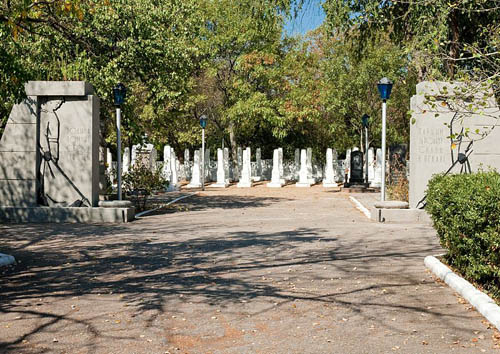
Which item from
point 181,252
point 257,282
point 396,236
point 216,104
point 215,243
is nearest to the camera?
point 257,282

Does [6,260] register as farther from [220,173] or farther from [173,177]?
[220,173]

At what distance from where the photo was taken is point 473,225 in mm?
7215

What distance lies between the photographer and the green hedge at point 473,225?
22.6 ft

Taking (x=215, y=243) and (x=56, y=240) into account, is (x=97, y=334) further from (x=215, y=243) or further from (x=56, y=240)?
(x=56, y=240)

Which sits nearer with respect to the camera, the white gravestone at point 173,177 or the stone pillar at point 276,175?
the white gravestone at point 173,177

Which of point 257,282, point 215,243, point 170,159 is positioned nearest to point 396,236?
point 215,243

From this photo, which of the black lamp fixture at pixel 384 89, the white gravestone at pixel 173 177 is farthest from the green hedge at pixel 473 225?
the white gravestone at pixel 173 177

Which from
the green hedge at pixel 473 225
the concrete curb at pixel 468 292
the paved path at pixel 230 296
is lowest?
the paved path at pixel 230 296

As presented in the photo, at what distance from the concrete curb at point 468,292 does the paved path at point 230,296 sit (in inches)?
4.4

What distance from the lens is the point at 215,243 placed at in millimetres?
11578

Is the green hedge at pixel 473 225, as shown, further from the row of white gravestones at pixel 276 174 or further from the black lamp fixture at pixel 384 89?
the row of white gravestones at pixel 276 174

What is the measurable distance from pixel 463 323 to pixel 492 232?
50.8 inches

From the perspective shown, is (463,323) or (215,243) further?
(215,243)

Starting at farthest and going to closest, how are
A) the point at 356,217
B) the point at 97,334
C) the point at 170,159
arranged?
the point at 170,159 < the point at 356,217 < the point at 97,334
